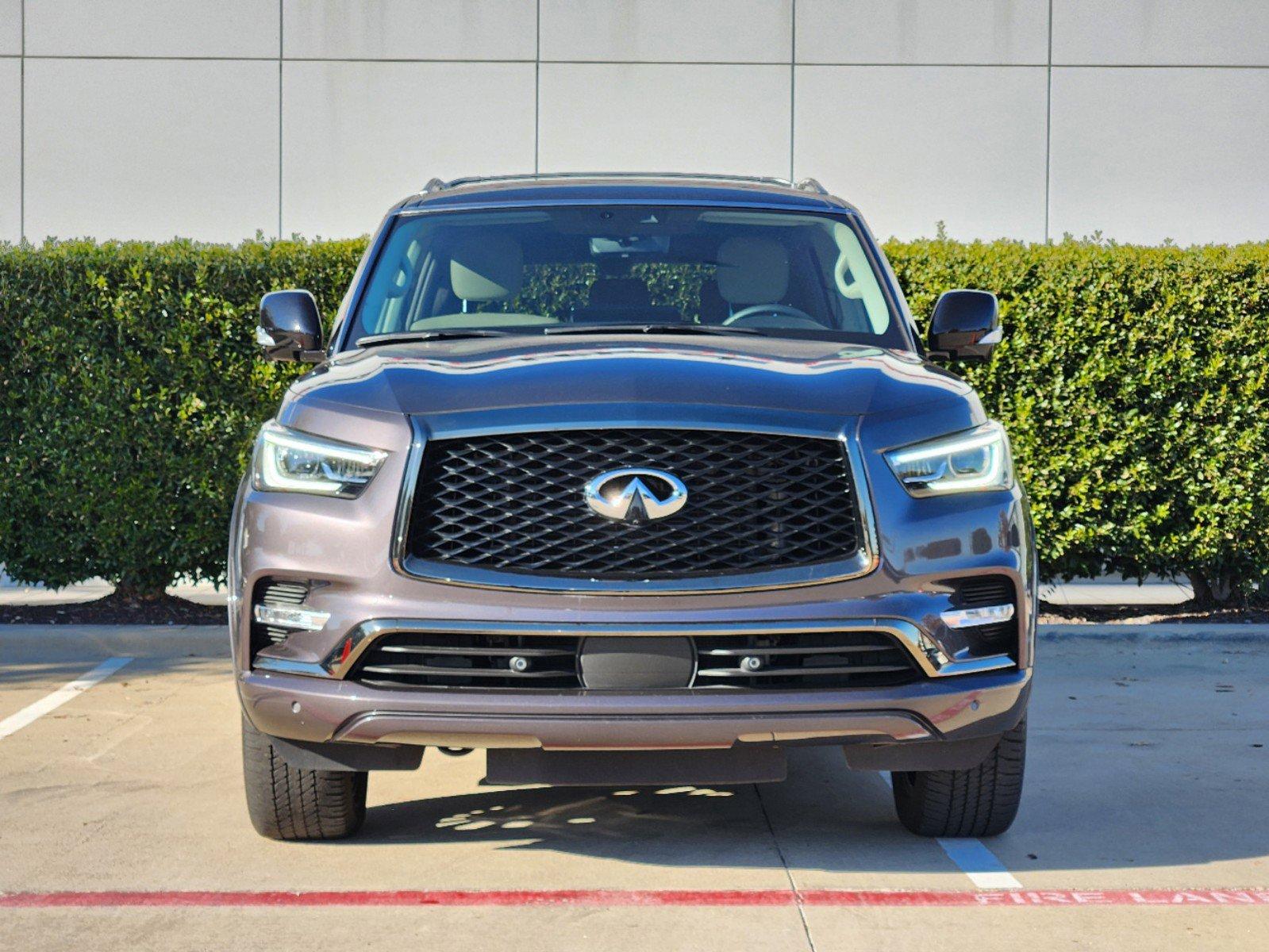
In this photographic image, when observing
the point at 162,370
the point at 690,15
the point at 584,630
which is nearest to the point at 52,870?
the point at 584,630

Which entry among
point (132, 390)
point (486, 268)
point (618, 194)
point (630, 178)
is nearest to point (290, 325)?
point (486, 268)

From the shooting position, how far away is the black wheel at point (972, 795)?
4.80 metres

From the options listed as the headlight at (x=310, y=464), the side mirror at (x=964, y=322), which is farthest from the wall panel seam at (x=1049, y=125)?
the headlight at (x=310, y=464)

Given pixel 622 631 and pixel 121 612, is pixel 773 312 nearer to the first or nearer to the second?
pixel 622 631

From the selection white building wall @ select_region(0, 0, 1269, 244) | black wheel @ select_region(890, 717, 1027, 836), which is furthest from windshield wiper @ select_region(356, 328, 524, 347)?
white building wall @ select_region(0, 0, 1269, 244)

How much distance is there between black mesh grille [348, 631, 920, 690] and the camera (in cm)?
411

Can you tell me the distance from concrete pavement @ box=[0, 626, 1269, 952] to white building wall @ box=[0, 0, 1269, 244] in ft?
19.5

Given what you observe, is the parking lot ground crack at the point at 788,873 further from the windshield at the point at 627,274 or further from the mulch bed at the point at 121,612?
the mulch bed at the point at 121,612

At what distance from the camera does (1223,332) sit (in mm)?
8883

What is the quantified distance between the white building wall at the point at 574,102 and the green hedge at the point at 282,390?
340 centimetres

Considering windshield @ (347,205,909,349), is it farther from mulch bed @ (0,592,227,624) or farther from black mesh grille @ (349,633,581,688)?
mulch bed @ (0,592,227,624)

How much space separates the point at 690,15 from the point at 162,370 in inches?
205

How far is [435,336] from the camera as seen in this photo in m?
5.21

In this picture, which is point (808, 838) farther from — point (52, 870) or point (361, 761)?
point (52, 870)
